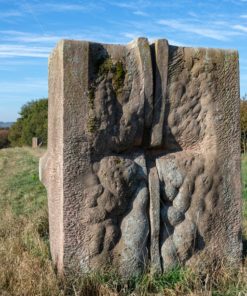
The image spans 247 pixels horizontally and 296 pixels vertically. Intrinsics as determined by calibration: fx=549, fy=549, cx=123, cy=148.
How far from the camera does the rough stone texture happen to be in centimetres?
423

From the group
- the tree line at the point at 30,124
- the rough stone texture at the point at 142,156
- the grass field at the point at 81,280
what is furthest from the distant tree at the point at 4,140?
the rough stone texture at the point at 142,156

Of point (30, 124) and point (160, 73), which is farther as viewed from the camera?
point (30, 124)

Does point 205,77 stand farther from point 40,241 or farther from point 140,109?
point 40,241

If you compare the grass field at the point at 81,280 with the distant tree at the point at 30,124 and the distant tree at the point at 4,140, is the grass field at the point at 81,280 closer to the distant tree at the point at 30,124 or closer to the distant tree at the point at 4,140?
the distant tree at the point at 30,124

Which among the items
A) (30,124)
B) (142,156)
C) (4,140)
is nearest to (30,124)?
(30,124)

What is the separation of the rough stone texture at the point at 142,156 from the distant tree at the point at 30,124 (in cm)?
3418

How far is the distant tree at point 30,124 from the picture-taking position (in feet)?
134

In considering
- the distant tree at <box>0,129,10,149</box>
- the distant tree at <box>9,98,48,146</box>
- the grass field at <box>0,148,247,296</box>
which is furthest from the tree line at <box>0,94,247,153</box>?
the grass field at <box>0,148,247,296</box>

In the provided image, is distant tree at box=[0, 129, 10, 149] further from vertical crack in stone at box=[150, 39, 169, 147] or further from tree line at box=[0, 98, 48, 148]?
vertical crack in stone at box=[150, 39, 169, 147]

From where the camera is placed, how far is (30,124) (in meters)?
42.2

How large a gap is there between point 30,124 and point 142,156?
1510 inches

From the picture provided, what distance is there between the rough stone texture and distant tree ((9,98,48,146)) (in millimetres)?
34177

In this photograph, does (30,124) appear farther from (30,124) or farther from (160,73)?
(160,73)

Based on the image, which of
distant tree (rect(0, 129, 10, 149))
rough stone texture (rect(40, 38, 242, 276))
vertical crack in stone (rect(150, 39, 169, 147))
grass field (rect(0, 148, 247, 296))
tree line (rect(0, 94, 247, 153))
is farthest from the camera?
distant tree (rect(0, 129, 10, 149))
